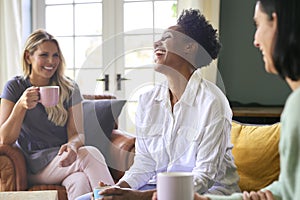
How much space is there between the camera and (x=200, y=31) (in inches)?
70.4

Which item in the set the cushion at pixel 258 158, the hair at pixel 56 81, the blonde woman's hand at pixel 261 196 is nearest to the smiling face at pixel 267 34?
the blonde woman's hand at pixel 261 196

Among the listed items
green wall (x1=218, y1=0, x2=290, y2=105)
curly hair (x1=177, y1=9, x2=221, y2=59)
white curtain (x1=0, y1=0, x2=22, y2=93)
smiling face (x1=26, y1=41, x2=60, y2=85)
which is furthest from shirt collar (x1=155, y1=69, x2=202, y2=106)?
white curtain (x1=0, y1=0, x2=22, y2=93)

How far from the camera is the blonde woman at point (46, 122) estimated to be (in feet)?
7.99

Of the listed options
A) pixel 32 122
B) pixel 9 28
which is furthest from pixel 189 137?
pixel 9 28

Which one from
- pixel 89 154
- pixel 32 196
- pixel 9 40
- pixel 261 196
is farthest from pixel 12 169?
pixel 261 196

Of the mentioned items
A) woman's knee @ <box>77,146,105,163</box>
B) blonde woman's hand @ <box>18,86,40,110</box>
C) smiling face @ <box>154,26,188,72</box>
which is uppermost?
smiling face @ <box>154,26,188,72</box>

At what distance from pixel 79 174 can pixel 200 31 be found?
103 cm

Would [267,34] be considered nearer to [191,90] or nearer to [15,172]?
[191,90]

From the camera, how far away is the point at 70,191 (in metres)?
2.38

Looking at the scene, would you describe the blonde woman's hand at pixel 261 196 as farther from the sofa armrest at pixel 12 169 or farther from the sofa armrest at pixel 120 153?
the sofa armrest at pixel 12 169

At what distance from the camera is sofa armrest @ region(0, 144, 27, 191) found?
244 cm

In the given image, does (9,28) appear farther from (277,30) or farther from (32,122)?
(277,30)

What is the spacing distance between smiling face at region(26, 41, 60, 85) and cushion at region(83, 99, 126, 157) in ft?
1.00

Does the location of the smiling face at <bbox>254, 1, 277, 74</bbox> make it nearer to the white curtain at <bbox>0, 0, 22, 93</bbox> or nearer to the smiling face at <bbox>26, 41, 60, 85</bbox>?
the smiling face at <bbox>26, 41, 60, 85</bbox>
